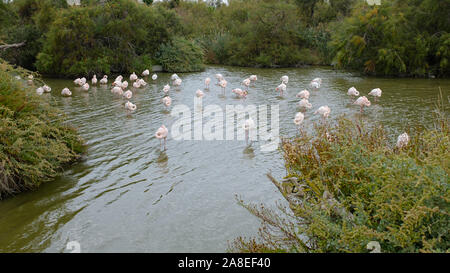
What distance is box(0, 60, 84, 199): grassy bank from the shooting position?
5855mm

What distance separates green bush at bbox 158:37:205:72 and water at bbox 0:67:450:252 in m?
12.1

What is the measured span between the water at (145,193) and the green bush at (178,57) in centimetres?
1208

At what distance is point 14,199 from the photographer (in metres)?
5.98

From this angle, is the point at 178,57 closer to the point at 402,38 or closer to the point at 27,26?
the point at 27,26

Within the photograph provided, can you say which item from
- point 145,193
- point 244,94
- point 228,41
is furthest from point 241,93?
point 228,41

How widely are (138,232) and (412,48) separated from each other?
18.5 m

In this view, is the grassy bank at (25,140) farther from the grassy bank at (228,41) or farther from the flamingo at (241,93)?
the grassy bank at (228,41)

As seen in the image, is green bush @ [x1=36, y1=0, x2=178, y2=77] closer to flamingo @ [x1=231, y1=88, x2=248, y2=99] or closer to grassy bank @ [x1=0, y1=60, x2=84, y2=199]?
flamingo @ [x1=231, y1=88, x2=248, y2=99]

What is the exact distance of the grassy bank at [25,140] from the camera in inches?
231

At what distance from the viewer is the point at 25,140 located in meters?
6.09

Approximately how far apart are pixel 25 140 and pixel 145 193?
206cm

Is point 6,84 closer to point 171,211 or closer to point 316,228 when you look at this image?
point 171,211

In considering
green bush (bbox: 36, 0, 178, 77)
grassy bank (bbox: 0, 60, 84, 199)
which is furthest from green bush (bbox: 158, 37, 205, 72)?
grassy bank (bbox: 0, 60, 84, 199)

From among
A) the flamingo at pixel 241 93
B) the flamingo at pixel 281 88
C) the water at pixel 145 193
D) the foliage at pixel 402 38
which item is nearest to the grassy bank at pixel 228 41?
the foliage at pixel 402 38
